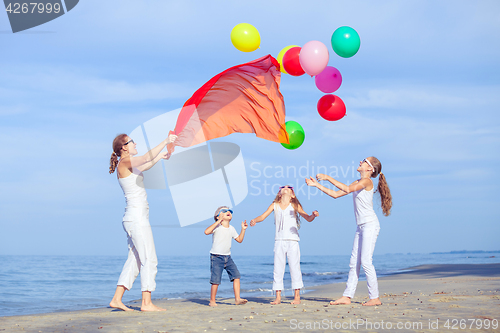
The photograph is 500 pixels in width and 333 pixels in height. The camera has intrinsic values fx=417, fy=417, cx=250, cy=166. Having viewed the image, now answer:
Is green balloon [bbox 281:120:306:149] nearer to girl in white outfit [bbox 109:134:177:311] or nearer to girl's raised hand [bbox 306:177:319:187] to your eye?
girl's raised hand [bbox 306:177:319:187]

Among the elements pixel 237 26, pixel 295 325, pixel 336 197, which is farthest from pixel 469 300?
pixel 237 26

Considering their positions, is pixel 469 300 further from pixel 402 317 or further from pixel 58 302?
pixel 58 302

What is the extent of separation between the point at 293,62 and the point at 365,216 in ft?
8.96

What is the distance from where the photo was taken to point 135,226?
17.7ft

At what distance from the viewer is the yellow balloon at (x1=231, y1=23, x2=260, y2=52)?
687 cm

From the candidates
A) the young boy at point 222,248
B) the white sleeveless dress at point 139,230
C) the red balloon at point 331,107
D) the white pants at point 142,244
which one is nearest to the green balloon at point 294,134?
the red balloon at point 331,107

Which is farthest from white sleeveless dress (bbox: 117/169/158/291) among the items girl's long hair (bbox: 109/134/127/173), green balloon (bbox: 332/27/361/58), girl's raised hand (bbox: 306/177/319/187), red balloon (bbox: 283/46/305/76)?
green balloon (bbox: 332/27/361/58)

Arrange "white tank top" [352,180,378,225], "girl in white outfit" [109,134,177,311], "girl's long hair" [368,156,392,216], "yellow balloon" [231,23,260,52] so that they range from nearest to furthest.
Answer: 1. "girl in white outfit" [109,134,177,311]
2. "white tank top" [352,180,378,225]
3. "girl's long hair" [368,156,392,216]
4. "yellow balloon" [231,23,260,52]

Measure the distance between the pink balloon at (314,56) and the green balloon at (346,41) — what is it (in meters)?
0.25

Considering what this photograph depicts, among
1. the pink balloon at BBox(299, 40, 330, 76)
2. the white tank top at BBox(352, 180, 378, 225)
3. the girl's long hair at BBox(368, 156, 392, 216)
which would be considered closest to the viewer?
the white tank top at BBox(352, 180, 378, 225)

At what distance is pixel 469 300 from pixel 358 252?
159cm

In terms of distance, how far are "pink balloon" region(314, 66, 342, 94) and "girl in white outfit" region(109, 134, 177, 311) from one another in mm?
2909

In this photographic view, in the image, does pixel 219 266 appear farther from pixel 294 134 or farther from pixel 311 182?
pixel 294 134

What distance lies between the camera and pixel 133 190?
5438 mm
